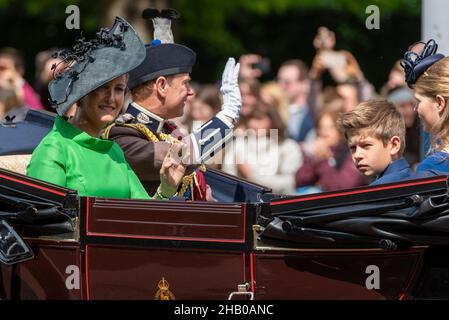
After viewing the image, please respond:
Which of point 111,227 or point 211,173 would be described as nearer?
point 111,227

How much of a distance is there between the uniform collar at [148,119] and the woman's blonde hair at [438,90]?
1.38 meters

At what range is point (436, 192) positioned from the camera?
14.6ft

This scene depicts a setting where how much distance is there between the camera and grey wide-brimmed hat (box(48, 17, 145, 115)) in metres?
4.97

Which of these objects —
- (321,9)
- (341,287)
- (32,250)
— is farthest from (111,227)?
(321,9)

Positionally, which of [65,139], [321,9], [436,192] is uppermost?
[321,9]

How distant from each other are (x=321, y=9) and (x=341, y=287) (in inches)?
550

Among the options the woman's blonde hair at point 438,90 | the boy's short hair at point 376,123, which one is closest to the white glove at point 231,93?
the boy's short hair at point 376,123

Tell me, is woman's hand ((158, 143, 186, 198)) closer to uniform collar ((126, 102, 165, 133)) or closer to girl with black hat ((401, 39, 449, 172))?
uniform collar ((126, 102, 165, 133))

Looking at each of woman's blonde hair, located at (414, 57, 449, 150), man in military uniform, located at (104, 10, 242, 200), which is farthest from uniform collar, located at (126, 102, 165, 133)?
woman's blonde hair, located at (414, 57, 449, 150)

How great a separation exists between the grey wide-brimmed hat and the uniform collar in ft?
2.51

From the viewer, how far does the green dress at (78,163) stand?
496cm

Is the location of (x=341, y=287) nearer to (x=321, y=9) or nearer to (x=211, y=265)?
(x=211, y=265)

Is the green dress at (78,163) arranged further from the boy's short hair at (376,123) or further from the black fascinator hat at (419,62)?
the black fascinator hat at (419,62)

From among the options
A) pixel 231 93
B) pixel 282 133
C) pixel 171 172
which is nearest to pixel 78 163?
pixel 171 172
